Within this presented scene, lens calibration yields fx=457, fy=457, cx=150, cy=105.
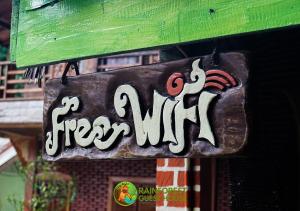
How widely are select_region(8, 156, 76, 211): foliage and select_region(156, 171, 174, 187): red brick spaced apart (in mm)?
4388

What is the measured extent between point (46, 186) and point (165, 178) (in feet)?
16.1

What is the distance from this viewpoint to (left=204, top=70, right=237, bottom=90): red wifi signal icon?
2697 mm

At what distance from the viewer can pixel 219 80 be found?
9.00 ft

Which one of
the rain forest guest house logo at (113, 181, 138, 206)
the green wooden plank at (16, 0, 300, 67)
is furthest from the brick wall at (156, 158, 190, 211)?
the rain forest guest house logo at (113, 181, 138, 206)

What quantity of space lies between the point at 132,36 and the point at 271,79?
4.74 feet

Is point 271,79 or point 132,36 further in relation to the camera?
point 271,79

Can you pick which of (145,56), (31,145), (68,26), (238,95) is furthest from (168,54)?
(31,145)

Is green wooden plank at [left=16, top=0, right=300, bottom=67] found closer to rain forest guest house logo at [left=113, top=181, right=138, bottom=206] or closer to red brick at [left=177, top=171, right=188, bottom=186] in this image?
red brick at [left=177, top=171, right=188, bottom=186]

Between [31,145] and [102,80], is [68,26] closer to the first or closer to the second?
[102,80]

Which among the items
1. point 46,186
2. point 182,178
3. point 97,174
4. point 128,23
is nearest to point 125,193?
point 97,174

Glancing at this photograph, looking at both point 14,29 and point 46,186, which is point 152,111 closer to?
point 14,29

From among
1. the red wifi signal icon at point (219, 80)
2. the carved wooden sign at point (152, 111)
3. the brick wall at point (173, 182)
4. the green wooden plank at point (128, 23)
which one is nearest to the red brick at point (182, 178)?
the brick wall at point (173, 182)

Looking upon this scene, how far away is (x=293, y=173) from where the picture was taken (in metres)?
3.83

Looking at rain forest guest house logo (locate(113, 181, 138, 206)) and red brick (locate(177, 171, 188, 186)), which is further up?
red brick (locate(177, 171, 188, 186))
